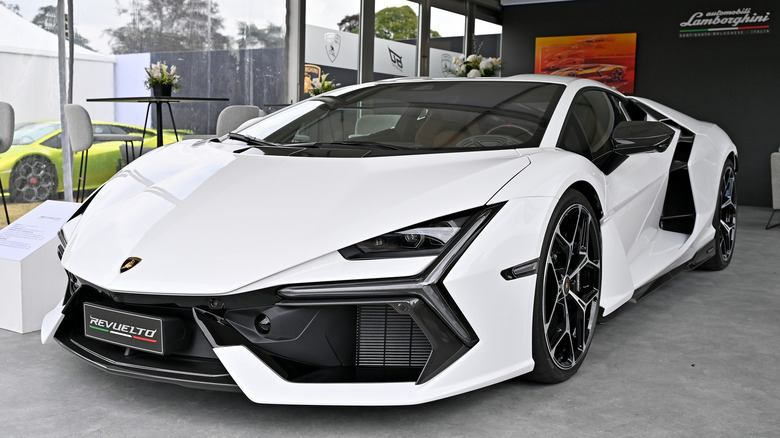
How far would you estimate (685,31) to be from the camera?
9.30 m

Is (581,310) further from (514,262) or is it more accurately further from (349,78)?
(349,78)

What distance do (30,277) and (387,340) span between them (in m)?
1.58

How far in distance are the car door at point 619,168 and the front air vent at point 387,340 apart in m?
0.90

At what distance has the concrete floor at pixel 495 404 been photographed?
1777 mm

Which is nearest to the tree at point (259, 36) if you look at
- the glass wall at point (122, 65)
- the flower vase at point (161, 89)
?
the glass wall at point (122, 65)

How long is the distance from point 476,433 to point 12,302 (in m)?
1.83

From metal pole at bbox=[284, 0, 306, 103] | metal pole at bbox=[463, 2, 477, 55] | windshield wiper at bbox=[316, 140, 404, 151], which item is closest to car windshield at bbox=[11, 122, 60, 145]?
metal pole at bbox=[284, 0, 306, 103]

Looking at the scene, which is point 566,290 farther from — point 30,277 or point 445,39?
point 445,39

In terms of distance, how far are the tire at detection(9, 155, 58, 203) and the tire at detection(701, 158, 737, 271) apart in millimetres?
5147

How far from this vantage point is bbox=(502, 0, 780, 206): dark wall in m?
8.82

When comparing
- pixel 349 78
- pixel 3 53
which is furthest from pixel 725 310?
pixel 349 78

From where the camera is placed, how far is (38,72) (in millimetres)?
6145

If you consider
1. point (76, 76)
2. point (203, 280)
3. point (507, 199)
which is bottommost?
point (203, 280)

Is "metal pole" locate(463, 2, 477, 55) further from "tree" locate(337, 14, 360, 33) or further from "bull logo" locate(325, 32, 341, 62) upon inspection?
"bull logo" locate(325, 32, 341, 62)
